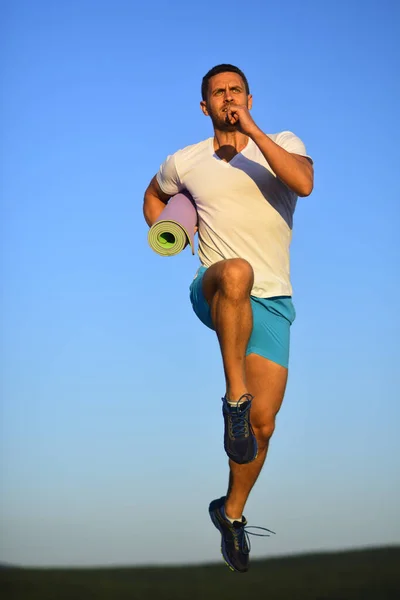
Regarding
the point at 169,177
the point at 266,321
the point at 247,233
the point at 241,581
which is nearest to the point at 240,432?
the point at 266,321

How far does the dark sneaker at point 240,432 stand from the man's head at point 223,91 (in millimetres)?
1945

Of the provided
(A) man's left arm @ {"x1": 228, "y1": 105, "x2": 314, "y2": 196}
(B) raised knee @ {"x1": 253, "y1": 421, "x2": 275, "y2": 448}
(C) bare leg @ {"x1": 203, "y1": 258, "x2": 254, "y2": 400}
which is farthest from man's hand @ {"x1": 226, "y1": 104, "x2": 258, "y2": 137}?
Result: (B) raised knee @ {"x1": 253, "y1": 421, "x2": 275, "y2": 448}

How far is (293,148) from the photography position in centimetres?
580

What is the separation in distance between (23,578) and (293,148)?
1612 cm

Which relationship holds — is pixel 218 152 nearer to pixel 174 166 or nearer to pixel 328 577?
pixel 174 166

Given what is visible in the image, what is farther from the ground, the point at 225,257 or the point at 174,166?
the point at 174,166

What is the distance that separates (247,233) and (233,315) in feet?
2.63

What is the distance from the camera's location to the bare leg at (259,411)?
5703 mm

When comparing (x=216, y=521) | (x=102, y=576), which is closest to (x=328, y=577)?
(x=102, y=576)

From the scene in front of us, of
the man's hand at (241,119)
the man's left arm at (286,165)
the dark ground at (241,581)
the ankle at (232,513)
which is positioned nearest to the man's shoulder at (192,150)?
the man's hand at (241,119)

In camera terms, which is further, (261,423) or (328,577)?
(328,577)

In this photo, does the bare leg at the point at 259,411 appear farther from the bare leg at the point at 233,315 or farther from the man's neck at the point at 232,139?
the man's neck at the point at 232,139

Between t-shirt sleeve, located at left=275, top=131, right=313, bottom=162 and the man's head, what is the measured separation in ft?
1.18

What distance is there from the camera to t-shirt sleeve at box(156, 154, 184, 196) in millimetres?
6352
